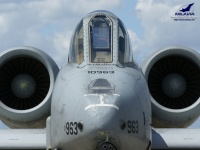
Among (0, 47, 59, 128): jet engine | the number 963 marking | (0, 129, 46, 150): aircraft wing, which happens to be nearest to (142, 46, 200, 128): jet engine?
(0, 47, 59, 128): jet engine

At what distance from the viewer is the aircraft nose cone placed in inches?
671

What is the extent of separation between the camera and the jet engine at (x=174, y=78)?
55.0 ft

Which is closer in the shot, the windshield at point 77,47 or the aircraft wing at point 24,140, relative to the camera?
the windshield at point 77,47

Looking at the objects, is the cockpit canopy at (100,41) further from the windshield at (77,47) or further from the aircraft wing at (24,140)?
the aircraft wing at (24,140)

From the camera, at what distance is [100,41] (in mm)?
13234

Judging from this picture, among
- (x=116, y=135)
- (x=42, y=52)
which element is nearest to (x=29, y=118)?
(x=42, y=52)

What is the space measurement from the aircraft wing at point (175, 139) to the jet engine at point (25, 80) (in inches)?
123

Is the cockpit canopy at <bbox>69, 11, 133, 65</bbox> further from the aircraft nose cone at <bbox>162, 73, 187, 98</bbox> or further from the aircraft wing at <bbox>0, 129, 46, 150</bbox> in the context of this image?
the aircraft nose cone at <bbox>162, 73, 187, 98</bbox>

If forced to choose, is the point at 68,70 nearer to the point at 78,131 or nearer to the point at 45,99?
the point at 78,131

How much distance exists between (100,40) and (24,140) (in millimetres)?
3150

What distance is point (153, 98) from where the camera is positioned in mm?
16359

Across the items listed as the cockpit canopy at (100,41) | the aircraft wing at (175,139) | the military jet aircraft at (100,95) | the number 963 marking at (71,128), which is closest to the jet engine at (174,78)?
the military jet aircraft at (100,95)

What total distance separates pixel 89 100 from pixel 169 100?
5.64 m

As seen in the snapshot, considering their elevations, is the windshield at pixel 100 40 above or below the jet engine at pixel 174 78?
below
